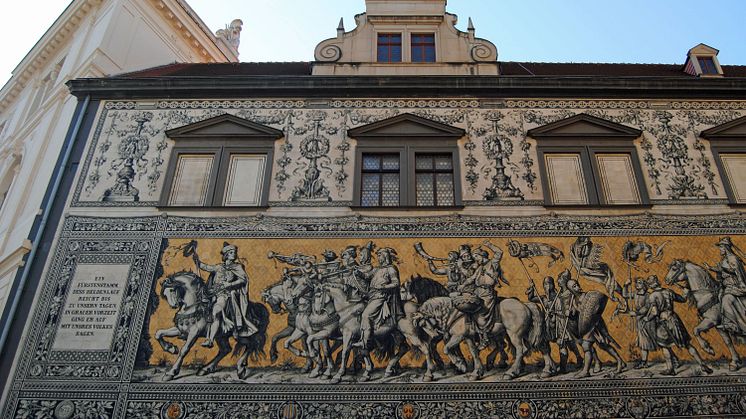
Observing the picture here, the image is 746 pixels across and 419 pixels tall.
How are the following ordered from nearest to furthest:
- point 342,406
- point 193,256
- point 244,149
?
point 342,406 < point 193,256 < point 244,149

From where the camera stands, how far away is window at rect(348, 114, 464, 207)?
9.23 meters

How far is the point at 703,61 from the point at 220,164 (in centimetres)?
874

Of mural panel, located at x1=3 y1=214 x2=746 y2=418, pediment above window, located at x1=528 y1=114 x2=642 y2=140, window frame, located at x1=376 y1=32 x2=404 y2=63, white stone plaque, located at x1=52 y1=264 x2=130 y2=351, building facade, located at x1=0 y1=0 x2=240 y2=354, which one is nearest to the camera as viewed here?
mural panel, located at x1=3 y1=214 x2=746 y2=418

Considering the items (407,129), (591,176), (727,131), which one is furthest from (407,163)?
(727,131)

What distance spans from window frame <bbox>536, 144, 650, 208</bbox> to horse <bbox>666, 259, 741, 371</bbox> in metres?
1.09

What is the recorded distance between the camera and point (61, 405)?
24.3 feet

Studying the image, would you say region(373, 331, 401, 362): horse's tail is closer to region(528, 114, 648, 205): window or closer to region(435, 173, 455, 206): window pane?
region(435, 173, 455, 206): window pane

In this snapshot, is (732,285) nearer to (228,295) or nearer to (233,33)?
(228,295)

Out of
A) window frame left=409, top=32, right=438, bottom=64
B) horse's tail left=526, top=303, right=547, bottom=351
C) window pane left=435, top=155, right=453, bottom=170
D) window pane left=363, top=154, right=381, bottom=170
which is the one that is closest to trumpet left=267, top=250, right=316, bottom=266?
window pane left=363, top=154, right=381, bottom=170

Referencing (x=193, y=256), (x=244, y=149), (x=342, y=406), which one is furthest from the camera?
(x=244, y=149)

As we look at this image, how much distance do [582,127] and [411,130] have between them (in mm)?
2724

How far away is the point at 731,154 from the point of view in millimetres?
9664

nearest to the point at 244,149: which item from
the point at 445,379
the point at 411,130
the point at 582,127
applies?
the point at 411,130

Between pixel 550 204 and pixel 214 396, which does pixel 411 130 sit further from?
pixel 214 396
